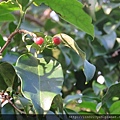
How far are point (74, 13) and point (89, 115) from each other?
367 mm

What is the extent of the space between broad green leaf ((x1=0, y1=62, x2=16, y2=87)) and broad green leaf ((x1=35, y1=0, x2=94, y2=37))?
0.17m

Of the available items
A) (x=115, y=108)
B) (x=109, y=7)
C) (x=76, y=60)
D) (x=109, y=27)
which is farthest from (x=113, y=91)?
(x=109, y=7)

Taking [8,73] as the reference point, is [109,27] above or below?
below

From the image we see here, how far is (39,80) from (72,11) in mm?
197

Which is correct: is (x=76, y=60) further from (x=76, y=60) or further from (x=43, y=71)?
(x=43, y=71)

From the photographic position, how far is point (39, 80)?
82 centimetres

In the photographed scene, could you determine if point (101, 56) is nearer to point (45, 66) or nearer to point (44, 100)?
point (45, 66)

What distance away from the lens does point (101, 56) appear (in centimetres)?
154

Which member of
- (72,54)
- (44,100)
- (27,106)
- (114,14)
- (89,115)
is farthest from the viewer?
(114,14)

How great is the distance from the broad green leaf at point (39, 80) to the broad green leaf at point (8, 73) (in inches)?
1.8

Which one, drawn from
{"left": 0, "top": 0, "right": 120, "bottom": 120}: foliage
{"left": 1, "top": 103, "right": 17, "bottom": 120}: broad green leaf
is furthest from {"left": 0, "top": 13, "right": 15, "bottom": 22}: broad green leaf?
{"left": 1, "top": 103, "right": 17, "bottom": 120}: broad green leaf

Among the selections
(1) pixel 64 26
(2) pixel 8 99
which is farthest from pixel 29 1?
(1) pixel 64 26

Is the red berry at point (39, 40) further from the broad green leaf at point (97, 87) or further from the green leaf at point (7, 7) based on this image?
the broad green leaf at point (97, 87)

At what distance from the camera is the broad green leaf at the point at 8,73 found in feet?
2.89
